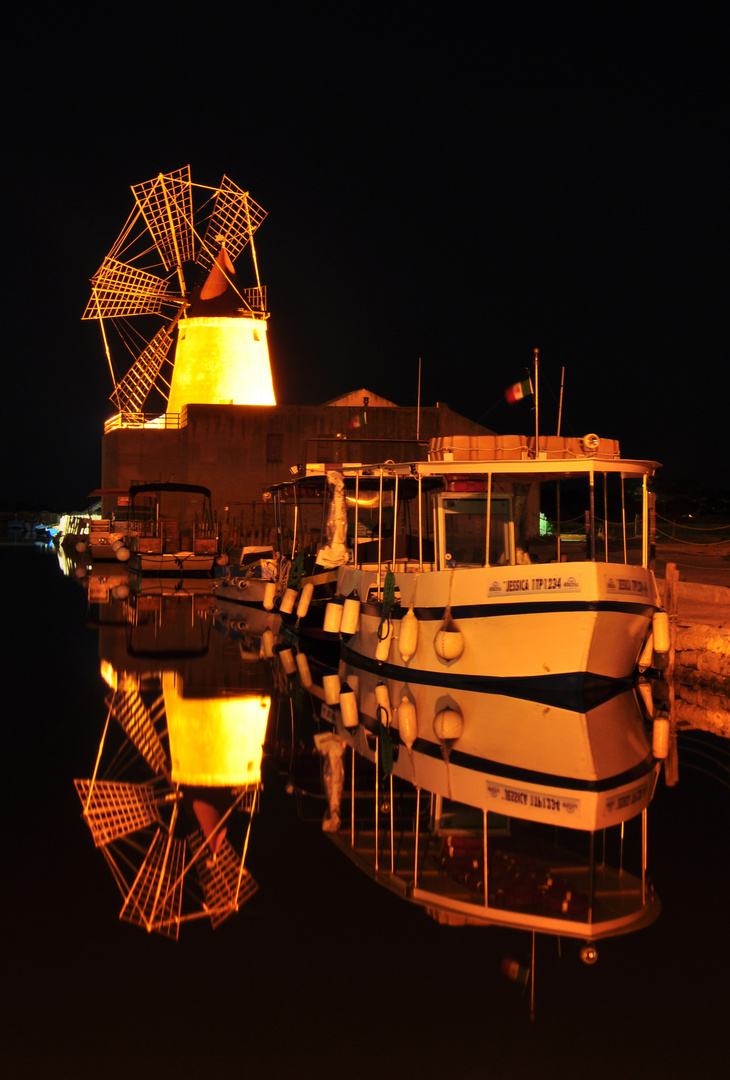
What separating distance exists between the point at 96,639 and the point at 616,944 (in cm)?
1410

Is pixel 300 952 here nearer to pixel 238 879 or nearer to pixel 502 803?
pixel 238 879

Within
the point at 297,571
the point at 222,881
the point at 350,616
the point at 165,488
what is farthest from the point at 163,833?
the point at 165,488

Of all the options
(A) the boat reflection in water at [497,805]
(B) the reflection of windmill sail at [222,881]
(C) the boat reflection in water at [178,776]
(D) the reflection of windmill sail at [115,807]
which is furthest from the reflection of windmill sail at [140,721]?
(B) the reflection of windmill sail at [222,881]

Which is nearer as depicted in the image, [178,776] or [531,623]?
[178,776]

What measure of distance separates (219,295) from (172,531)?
14.7 meters

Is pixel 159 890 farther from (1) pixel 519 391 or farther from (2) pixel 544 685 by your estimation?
(1) pixel 519 391

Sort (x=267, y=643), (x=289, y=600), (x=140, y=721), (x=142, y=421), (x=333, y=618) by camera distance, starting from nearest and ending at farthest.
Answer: (x=140, y=721) → (x=333, y=618) → (x=267, y=643) → (x=289, y=600) → (x=142, y=421)

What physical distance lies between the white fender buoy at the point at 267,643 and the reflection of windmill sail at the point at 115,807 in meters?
8.18

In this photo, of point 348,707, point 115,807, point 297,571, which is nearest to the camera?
point 115,807

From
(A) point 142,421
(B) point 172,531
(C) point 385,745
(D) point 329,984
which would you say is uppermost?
(A) point 142,421

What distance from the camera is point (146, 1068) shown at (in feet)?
13.1

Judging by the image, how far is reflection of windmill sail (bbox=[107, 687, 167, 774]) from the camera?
914cm

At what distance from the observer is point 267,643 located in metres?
18.5

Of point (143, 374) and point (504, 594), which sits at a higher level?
point (143, 374)
